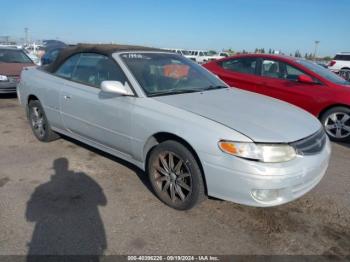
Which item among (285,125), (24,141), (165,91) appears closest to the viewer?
(285,125)

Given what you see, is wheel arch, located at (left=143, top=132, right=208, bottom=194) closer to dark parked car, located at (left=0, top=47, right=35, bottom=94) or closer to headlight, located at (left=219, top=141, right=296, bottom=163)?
headlight, located at (left=219, top=141, right=296, bottom=163)

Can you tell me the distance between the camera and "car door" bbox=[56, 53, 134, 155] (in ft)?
12.2

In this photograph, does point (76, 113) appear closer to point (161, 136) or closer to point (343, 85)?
point (161, 136)

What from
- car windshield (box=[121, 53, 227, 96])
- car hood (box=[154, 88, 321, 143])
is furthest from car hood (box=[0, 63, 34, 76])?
car hood (box=[154, 88, 321, 143])

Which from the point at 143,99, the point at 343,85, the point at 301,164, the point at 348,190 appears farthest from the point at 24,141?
the point at 343,85

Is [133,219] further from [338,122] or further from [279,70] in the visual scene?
[279,70]

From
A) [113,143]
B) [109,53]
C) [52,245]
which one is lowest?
[52,245]

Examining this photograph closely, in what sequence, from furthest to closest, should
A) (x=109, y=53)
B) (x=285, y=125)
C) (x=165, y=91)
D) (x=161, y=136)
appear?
(x=109, y=53)
(x=165, y=91)
(x=161, y=136)
(x=285, y=125)

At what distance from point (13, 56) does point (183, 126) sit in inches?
345

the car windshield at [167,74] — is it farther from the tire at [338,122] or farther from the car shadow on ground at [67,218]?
the tire at [338,122]

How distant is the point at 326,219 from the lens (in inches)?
131

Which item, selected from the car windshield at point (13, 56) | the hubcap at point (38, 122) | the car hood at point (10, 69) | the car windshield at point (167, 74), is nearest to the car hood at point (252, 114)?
the car windshield at point (167, 74)

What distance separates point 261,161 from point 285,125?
1.93 feet

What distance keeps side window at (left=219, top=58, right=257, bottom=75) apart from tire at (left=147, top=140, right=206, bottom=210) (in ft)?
14.0
